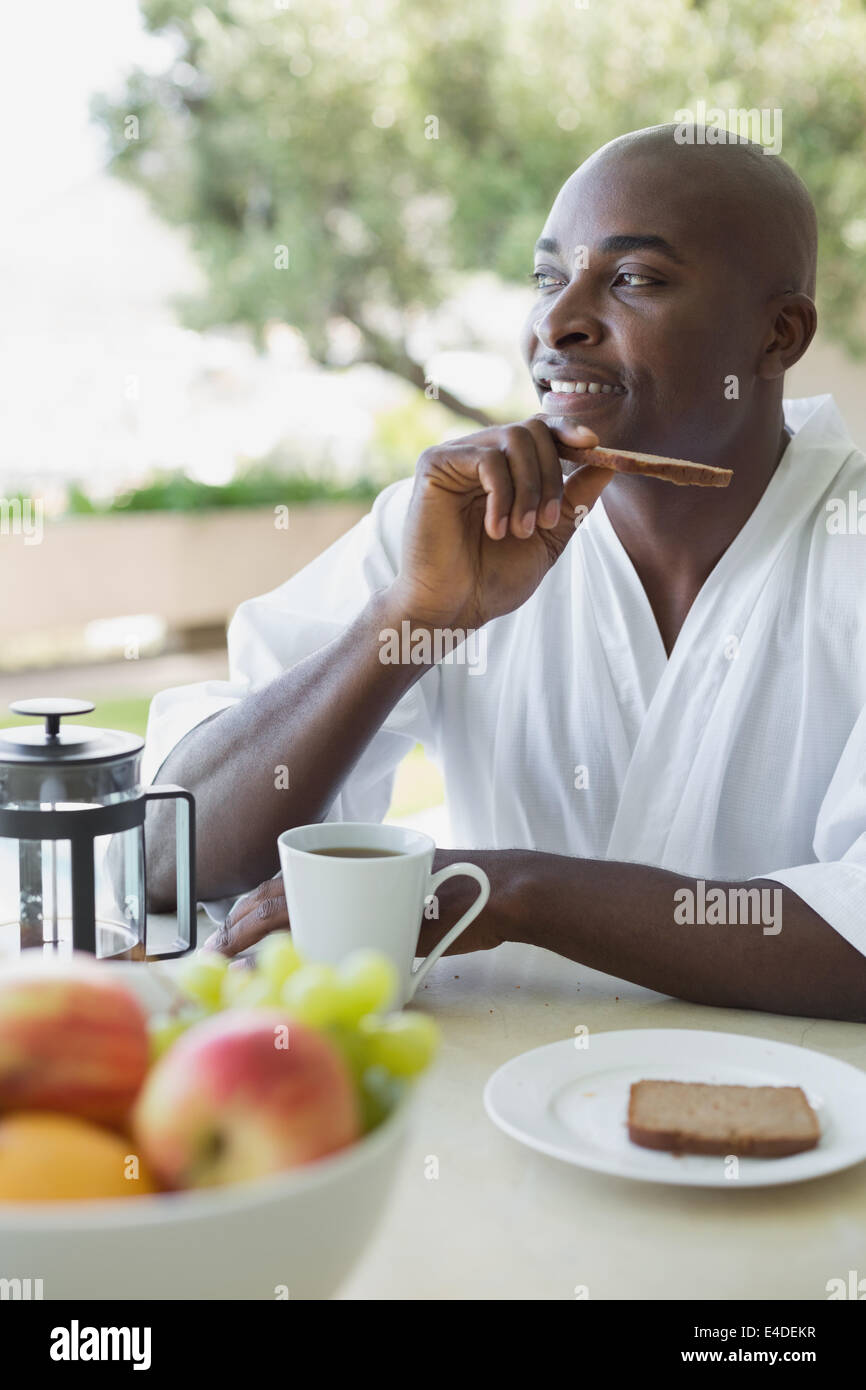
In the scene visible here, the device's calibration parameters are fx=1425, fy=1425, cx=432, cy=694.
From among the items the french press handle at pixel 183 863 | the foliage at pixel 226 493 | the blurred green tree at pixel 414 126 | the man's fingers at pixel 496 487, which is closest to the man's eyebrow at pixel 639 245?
the man's fingers at pixel 496 487

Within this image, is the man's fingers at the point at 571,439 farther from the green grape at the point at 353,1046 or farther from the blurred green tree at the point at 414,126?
the blurred green tree at the point at 414,126

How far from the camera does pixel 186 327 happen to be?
8727 mm

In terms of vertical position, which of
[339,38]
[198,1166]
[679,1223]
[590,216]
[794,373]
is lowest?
[679,1223]

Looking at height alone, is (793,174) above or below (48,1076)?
above

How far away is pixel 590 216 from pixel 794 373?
5.80 m

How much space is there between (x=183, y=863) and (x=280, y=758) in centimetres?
35

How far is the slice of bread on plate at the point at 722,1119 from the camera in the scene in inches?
36.1

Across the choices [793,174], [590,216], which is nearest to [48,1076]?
[590,216]

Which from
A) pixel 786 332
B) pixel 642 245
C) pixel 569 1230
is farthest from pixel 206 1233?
pixel 786 332

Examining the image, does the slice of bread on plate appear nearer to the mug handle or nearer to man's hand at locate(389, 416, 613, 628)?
the mug handle

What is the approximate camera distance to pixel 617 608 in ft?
5.88

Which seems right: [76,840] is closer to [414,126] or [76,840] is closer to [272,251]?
[414,126]

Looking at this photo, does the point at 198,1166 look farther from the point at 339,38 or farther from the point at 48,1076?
the point at 339,38

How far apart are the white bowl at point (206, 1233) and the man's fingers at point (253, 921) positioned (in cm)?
64
